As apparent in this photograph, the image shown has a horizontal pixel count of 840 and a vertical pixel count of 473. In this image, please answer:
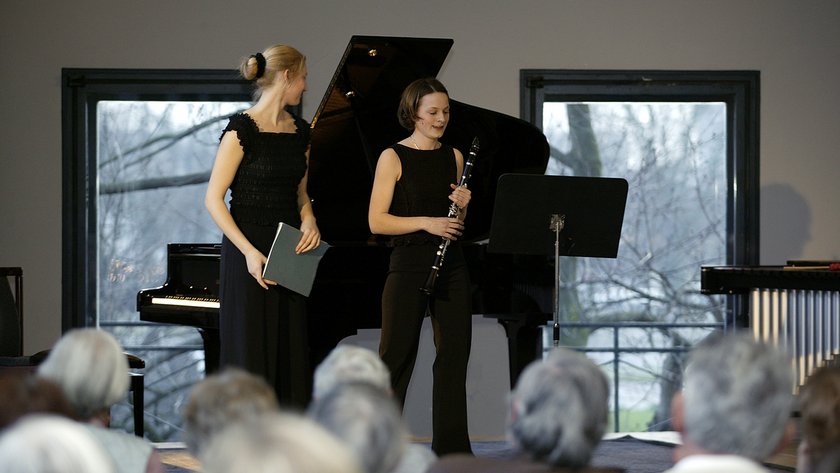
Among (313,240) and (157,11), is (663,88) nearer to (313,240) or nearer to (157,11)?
(157,11)

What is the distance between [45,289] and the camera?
21.1ft

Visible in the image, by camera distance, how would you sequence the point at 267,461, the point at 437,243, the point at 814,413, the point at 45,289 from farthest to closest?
the point at 45,289, the point at 437,243, the point at 814,413, the point at 267,461

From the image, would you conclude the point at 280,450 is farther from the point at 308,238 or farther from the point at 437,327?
the point at 437,327

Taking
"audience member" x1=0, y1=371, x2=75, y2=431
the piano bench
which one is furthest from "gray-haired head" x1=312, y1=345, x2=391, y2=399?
the piano bench

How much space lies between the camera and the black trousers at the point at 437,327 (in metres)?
4.15

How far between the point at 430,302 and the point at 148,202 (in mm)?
2907

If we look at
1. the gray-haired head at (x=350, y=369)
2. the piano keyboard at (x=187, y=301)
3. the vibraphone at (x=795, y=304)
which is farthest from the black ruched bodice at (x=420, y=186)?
the gray-haired head at (x=350, y=369)

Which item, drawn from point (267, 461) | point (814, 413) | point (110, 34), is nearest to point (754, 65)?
point (110, 34)

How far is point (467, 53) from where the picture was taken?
21.7ft

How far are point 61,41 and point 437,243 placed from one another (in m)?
3.42

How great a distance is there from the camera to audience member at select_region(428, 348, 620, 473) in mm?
1763

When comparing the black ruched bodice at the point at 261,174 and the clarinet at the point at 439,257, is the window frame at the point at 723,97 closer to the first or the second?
the clarinet at the point at 439,257

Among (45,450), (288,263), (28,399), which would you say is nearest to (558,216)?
(288,263)

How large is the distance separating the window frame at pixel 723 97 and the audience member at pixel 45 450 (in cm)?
560
